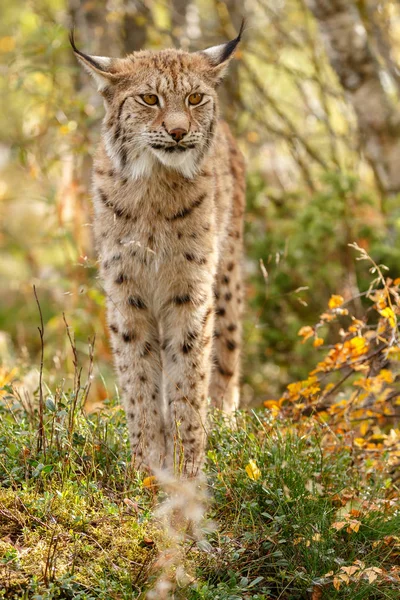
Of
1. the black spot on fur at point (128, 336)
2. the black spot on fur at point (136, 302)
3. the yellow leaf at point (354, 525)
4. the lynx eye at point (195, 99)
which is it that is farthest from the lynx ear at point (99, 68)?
the yellow leaf at point (354, 525)

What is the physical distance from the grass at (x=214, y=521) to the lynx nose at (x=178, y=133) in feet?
4.32

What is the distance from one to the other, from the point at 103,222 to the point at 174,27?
20.7ft

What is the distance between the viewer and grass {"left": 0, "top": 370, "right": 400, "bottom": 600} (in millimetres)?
3010

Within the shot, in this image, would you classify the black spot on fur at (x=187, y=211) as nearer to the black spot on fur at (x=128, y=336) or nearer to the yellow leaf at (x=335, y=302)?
the black spot on fur at (x=128, y=336)

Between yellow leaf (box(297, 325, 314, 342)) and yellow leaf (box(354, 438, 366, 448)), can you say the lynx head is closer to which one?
yellow leaf (box(297, 325, 314, 342))

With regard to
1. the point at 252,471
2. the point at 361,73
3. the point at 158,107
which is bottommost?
the point at 252,471

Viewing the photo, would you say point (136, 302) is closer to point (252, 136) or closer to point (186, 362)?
point (186, 362)

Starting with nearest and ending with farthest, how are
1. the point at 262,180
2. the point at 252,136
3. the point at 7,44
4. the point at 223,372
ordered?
the point at 223,372 → the point at 262,180 → the point at 7,44 → the point at 252,136

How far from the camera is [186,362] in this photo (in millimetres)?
4246

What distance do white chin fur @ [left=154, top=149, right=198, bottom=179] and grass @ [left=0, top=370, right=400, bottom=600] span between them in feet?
3.99

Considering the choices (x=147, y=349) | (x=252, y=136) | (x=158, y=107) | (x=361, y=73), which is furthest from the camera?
(x=252, y=136)

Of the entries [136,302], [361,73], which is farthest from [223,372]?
[361,73]

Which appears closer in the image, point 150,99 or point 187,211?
point 150,99

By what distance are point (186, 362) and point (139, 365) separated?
24 cm
